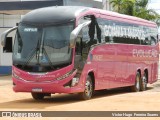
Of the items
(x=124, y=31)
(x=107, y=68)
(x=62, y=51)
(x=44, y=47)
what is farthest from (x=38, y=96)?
(x=124, y=31)

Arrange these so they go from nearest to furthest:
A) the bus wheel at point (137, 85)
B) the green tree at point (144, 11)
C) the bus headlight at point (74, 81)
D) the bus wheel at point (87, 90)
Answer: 1. the bus headlight at point (74, 81)
2. the bus wheel at point (87, 90)
3. the bus wheel at point (137, 85)
4. the green tree at point (144, 11)

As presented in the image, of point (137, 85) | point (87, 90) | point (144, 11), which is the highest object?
point (144, 11)

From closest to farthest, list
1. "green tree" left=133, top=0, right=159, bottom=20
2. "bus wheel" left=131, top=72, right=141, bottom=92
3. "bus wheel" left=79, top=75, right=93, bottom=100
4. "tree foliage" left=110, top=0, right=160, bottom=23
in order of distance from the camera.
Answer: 1. "bus wheel" left=79, top=75, right=93, bottom=100
2. "bus wheel" left=131, top=72, right=141, bottom=92
3. "tree foliage" left=110, top=0, right=160, bottom=23
4. "green tree" left=133, top=0, right=159, bottom=20

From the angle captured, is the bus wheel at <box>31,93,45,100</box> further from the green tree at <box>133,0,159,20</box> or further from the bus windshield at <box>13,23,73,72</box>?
the green tree at <box>133,0,159,20</box>

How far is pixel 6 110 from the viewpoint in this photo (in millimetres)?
15258

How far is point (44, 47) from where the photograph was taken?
18.0 meters

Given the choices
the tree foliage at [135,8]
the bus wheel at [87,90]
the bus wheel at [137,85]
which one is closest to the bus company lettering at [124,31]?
the bus wheel at [137,85]

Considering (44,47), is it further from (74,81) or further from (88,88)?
(88,88)

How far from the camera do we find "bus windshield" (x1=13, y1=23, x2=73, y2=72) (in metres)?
17.9

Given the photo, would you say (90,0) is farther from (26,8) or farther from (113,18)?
(113,18)

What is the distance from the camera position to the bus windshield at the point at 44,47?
17859mm

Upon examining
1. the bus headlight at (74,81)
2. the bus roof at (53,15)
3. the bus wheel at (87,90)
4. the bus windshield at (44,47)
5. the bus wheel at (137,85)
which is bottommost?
the bus wheel at (137,85)

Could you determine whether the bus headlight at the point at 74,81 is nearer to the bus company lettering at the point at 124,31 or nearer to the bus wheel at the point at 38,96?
the bus wheel at the point at 38,96

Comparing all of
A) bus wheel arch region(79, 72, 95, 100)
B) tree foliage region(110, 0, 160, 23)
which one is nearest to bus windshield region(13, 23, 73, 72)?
bus wheel arch region(79, 72, 95, 100)
